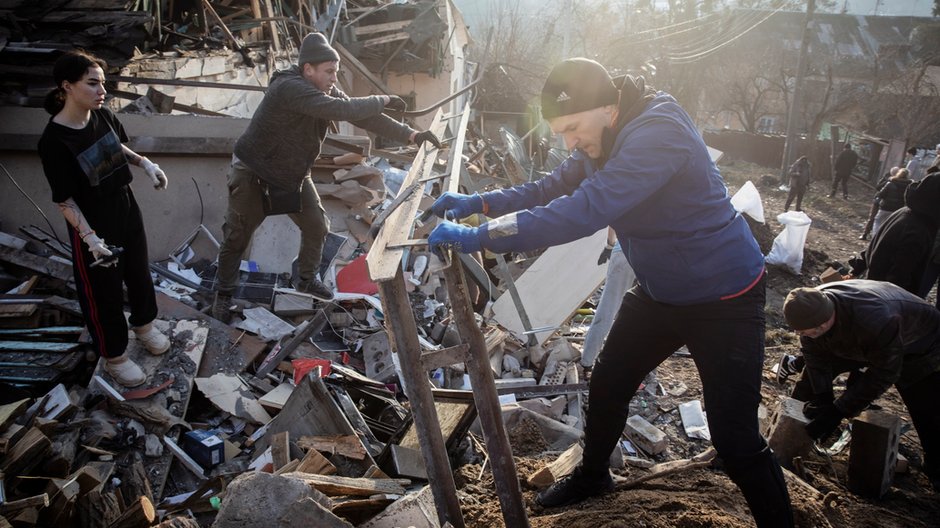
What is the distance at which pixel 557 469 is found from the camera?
3090mm

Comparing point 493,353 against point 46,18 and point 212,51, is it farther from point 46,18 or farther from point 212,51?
point 212,51

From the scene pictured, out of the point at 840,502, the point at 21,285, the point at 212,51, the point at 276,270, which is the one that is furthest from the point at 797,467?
the point at 212,51

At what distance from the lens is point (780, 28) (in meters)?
33.6

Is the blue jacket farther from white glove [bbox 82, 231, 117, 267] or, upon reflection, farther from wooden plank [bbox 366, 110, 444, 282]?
white glove [bbox 82, 231, 117, 267]

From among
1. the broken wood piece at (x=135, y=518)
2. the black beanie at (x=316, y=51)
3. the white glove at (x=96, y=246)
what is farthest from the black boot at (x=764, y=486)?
the black beanie at (x=316, y=51)

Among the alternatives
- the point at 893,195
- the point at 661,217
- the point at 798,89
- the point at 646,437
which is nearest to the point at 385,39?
the point at 893,195

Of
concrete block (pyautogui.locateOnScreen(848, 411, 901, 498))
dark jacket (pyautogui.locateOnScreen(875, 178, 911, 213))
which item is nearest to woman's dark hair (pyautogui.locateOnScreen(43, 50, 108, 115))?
concrete block (pyautogui.locateOnScreen(848, 411, 901, 498))

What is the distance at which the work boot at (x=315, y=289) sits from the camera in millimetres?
4785

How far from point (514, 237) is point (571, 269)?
377 centimetres

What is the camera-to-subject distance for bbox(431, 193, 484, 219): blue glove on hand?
2406 mm

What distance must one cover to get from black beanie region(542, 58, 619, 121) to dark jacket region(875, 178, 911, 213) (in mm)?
8075

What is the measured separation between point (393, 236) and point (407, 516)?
3.29ft

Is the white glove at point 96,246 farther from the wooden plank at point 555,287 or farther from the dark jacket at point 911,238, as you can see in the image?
the dark jacket at point 911,238

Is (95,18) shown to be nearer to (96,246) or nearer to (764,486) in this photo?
(96,246)
